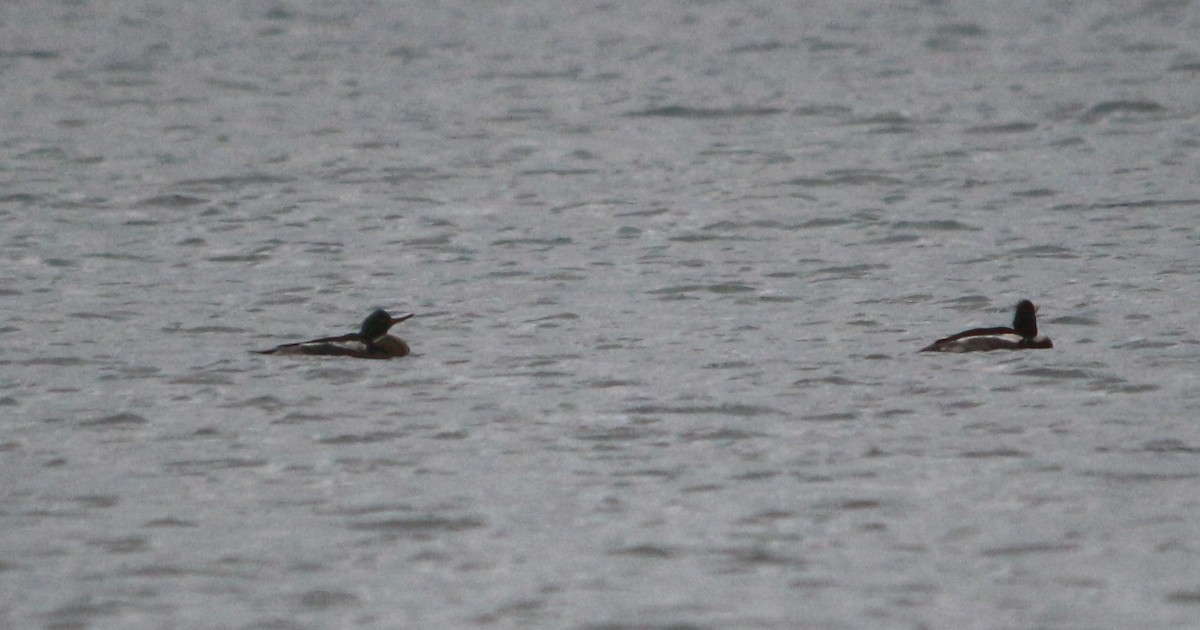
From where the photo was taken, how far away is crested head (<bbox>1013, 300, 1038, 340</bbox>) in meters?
14.3

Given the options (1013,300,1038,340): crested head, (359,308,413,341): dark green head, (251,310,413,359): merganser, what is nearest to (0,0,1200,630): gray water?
(251,310,413,359): merganser

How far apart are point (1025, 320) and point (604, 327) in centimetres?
313

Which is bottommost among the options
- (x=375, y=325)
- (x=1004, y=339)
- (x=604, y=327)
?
(x=1004, y=339)

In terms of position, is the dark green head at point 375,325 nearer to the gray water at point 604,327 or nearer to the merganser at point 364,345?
the merganser at point 364,345

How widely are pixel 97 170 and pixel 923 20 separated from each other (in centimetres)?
1421

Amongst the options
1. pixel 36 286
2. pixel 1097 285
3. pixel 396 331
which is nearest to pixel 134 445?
pixel 396 331

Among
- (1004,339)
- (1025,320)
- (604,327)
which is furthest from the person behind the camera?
(604,327)

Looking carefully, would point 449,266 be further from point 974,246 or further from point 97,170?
point 97,170

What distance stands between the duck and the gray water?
8.7 inches

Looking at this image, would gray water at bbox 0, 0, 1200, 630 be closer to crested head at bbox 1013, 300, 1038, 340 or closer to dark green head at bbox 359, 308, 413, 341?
dark green head at bbox 359, 308, 413, 341

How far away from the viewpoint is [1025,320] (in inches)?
563

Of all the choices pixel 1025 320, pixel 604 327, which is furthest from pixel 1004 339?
pixel 604 327

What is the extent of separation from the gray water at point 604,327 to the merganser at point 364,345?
0.61ft

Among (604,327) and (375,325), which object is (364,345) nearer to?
(375,325)
